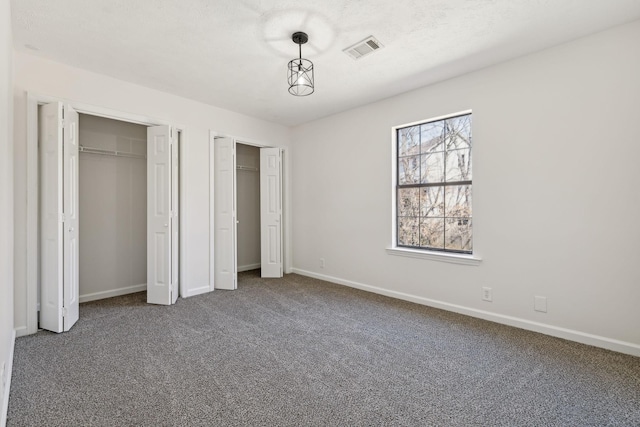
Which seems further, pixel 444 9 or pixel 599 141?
pixel 599 141

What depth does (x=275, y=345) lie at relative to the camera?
262 cm

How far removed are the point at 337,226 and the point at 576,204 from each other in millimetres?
2845

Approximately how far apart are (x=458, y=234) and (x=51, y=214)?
4.21 metres

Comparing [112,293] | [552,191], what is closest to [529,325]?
[552,191]

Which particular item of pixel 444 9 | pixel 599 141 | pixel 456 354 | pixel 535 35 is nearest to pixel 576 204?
pixel 599 141

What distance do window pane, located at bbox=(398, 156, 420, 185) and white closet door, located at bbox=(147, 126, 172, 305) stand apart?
2942 millimetres

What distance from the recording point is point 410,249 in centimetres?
383

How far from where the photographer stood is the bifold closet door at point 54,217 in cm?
287

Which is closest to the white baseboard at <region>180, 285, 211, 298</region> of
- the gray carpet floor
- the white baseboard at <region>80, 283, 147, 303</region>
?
the gray carpet floor

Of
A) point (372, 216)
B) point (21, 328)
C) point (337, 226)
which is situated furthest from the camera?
point (337, 226)

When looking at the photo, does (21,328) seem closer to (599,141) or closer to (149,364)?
(149,364)

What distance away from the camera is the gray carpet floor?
1.74 m

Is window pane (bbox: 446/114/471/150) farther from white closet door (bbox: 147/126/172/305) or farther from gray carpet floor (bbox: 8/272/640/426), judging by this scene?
white closet door (bbox: 147/126/172/305)

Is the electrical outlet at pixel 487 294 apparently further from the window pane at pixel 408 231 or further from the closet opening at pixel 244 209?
the closet opening at pixel 244 209
